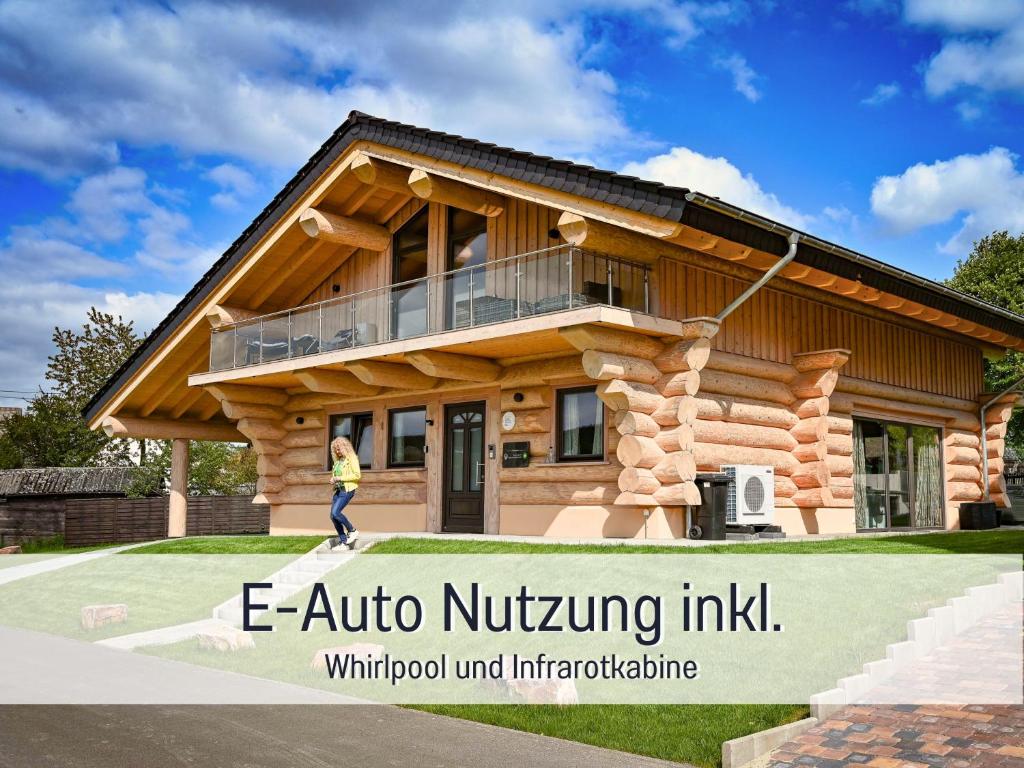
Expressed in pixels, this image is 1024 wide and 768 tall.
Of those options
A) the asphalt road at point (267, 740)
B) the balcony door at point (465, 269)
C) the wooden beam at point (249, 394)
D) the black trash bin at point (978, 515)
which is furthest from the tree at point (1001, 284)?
the asphalt road at point (267, 740)

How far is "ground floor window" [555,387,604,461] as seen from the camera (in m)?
15.3

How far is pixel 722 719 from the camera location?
281 inches

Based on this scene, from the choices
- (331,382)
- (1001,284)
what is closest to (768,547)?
(331,382)

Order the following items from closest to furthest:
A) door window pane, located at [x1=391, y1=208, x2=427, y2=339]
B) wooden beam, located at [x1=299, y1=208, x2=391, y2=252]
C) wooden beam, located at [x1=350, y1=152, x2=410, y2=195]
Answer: door window pane, located at [x1=391, y1=208, x2=427, y2=339] < wooden beam, located at [x1=350, y1=152, x2=410, y2=195] < wooden beam, located at [x1=299, y1=208, x2=391, y2=252]

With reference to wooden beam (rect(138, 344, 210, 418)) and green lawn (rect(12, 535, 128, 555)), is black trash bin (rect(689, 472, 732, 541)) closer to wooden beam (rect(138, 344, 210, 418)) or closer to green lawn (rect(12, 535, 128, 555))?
wooden beam (rect(138, 344, 210, 418))

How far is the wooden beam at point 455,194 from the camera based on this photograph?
16000 mm

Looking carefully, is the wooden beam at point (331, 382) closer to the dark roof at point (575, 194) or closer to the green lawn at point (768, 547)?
the dark roof at point (575, 194)

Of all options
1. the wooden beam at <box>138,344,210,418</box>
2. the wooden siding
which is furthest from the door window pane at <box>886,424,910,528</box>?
the wooden beam at <box>138,344,210,418</box>

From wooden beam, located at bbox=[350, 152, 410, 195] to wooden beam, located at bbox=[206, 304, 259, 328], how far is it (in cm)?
460

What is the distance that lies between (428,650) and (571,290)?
5603 millimetres

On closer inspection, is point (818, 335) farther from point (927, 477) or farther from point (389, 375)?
point (389, 375)

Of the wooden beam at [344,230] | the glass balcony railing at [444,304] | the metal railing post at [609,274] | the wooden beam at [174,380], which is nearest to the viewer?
the metal railing post at [609,274]

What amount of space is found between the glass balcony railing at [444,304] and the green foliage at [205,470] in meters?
12.5

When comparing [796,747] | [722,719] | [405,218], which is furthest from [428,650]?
[405,218]
